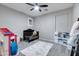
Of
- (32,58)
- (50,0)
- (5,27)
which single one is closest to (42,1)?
(50,0)

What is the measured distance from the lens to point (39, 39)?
4.72ft

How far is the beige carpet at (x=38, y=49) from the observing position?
1324 mm

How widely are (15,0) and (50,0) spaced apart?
1.84 ft

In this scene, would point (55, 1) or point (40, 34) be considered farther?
point (40, 34)

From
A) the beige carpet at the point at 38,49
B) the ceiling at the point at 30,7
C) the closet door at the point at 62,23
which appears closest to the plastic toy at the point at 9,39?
the beige carpet at the point at 38,49

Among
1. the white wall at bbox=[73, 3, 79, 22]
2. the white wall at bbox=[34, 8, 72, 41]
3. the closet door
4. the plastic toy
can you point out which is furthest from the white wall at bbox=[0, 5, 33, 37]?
the white wall at bbox=[73, 3, 79, 22]

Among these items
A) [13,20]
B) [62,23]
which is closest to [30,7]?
[13,20]

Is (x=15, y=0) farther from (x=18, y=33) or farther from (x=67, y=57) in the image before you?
(x=67, y=57)

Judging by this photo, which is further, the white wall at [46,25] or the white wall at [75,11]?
the white wall at [46,25]

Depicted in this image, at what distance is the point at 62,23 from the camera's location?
1372 millimetres

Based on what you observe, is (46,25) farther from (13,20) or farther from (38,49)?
(13,20)

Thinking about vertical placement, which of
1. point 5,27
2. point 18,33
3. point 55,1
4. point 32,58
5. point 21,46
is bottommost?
point 32,58

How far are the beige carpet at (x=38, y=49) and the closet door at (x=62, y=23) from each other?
1.01ft

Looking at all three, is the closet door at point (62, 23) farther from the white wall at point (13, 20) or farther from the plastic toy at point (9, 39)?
the plastic toy at point (9, 39)
